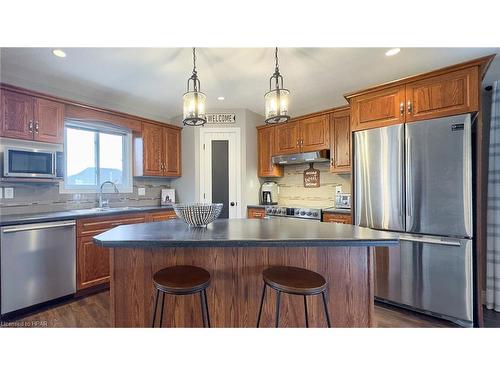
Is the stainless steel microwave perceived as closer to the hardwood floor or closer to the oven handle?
the oven handle

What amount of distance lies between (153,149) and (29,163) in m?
1.53

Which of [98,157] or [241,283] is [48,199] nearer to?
[98,157]

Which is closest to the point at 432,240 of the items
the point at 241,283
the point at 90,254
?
the point at 241,283

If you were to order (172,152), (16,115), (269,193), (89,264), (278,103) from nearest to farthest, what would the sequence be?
1. (278,103)
2. (16,115)
3. (89,264)
4. (172,152)
5. (269,193)

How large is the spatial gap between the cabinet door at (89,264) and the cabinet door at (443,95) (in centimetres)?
366

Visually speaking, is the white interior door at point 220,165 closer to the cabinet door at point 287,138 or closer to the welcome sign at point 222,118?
the welcome sign at point 222,118

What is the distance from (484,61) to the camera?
181 centimetres

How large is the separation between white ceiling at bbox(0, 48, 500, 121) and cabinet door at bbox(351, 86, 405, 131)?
0.32 m

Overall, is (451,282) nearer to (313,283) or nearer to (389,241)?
(389,241)

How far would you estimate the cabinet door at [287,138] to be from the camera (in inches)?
142

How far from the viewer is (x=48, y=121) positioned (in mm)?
2510

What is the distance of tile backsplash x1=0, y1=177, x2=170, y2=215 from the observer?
246 cm

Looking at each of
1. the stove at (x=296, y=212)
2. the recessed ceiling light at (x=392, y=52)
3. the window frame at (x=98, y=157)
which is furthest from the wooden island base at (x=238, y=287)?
the window frame at (x=98, y=157)
